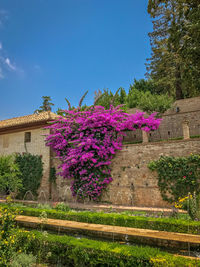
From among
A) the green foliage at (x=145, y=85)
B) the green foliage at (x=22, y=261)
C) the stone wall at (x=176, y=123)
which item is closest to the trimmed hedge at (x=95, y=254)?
the green foliage at (x=22, y=261)

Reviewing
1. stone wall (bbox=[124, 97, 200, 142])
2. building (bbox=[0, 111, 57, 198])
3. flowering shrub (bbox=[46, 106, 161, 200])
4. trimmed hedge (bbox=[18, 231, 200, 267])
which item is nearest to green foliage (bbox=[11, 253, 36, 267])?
trimmed hedge (bbox=[18, 231, 200, 267])

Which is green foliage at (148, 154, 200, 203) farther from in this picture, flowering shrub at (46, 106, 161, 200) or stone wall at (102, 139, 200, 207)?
flowering shrub at (46, 106, 161, 200)

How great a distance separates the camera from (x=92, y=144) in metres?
11.3

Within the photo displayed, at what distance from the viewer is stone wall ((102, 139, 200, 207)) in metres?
10.0

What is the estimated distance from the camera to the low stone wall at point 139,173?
10.0 metres

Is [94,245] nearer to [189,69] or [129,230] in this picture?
[129,230]

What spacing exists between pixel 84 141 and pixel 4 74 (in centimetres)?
1091

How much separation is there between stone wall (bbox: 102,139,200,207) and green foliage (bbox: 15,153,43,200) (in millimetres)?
5008

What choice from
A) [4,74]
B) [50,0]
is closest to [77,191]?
[50,0]

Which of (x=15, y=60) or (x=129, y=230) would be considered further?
(x=15, y=60)

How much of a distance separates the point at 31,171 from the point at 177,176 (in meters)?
9.24

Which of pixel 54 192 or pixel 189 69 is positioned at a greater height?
pixel 189 69

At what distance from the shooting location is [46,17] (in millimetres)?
12477

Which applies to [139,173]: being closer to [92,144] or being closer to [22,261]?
[92,144]
